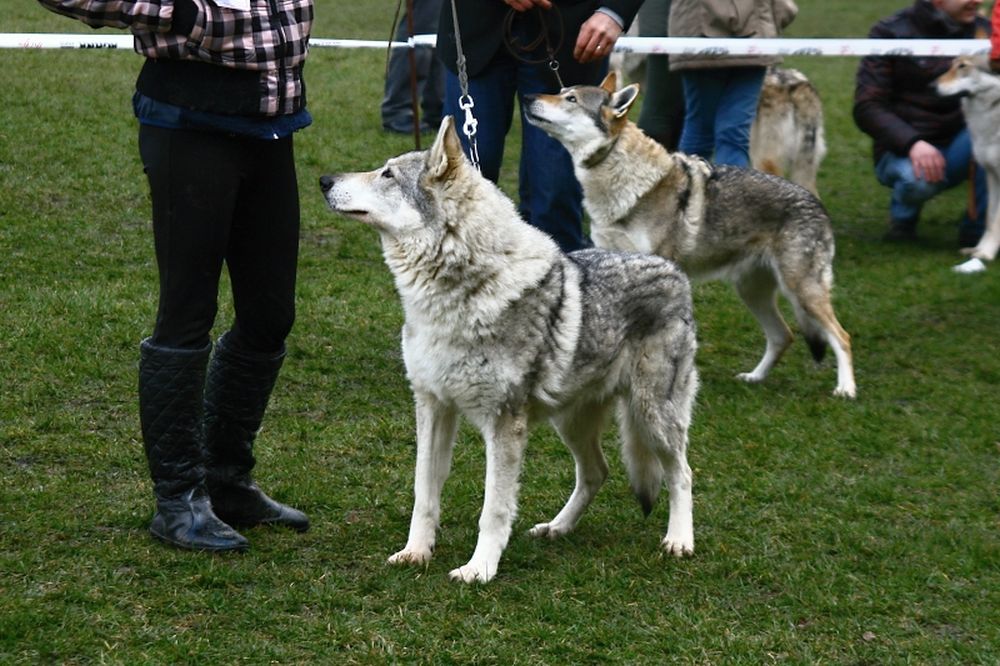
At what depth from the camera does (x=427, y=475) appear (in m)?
3.74

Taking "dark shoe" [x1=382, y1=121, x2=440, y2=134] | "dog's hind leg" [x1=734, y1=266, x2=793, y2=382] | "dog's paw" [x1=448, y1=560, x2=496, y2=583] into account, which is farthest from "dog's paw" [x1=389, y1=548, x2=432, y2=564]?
"dark shoe" [x1=382, y1=121, x2=440, y2=134]

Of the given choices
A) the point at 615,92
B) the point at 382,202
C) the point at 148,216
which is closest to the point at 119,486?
the point at 382,202

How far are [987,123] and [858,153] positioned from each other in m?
3.20

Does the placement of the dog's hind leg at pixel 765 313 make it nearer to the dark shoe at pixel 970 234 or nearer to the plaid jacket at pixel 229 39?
the plaid jacket at pixel 229 39

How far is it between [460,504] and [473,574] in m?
0.67

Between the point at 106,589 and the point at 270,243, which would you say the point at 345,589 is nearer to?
the point at 106,589

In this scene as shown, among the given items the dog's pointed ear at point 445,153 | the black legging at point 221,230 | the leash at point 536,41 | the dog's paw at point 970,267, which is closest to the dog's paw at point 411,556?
the black legging at point 221,230

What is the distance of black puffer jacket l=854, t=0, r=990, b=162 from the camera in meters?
8.52

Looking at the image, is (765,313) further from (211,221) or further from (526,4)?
(211,221)

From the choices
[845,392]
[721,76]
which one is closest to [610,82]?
[721,76]

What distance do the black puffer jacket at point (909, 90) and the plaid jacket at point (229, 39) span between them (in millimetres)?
5982

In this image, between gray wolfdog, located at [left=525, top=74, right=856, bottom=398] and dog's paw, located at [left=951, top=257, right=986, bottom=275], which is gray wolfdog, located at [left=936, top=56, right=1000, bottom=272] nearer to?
dog's paw, located at [left=951, top=257, right=986, bottom=275]

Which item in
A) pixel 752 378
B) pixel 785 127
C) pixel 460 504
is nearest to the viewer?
pixel 460 504

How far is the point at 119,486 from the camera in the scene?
13.6 feet
